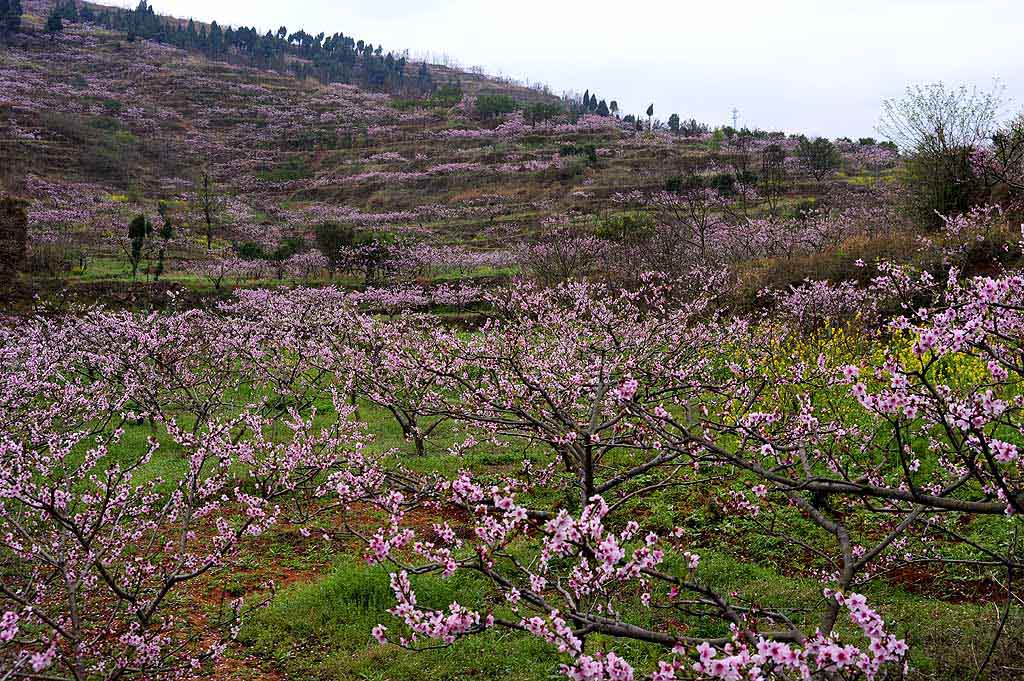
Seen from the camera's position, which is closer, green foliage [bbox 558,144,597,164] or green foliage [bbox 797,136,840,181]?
green foliage [bbox 797,136,840,181]

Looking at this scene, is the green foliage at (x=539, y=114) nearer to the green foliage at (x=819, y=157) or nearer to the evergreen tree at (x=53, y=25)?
the green foliage at (x=819, y=157)

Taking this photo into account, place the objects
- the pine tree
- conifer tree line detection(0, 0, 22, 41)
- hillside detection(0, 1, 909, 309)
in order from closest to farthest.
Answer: hillside detection(0, 1, 909, 309), conifer tree line detection(0, 0, 22, 41), the pine tree

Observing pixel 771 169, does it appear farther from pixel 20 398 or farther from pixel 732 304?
pixel 20 398

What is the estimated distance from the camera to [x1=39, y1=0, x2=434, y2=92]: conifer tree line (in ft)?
455

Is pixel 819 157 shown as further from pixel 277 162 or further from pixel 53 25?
pixel 53 25

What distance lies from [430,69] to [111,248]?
556ft

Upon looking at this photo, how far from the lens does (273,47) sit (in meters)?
150

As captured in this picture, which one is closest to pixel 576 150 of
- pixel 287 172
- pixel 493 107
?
pixel 493 107

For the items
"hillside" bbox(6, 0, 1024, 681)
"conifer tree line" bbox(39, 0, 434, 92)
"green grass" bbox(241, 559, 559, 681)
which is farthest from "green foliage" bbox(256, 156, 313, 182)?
"green grass" bbox(241, 559, 559, 681)

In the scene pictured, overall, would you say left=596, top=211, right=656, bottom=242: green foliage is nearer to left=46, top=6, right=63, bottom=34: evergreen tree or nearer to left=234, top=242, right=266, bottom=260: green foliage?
left=234, top=242, right=266, bottom=260: green foliage

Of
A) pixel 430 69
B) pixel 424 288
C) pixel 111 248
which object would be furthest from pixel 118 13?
pixel 424 288

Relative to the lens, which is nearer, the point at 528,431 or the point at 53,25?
the point at 528,431

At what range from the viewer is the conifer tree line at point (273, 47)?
455 feet

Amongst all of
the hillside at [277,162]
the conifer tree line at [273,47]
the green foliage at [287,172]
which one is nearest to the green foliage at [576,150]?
the hillside at [277,162]
